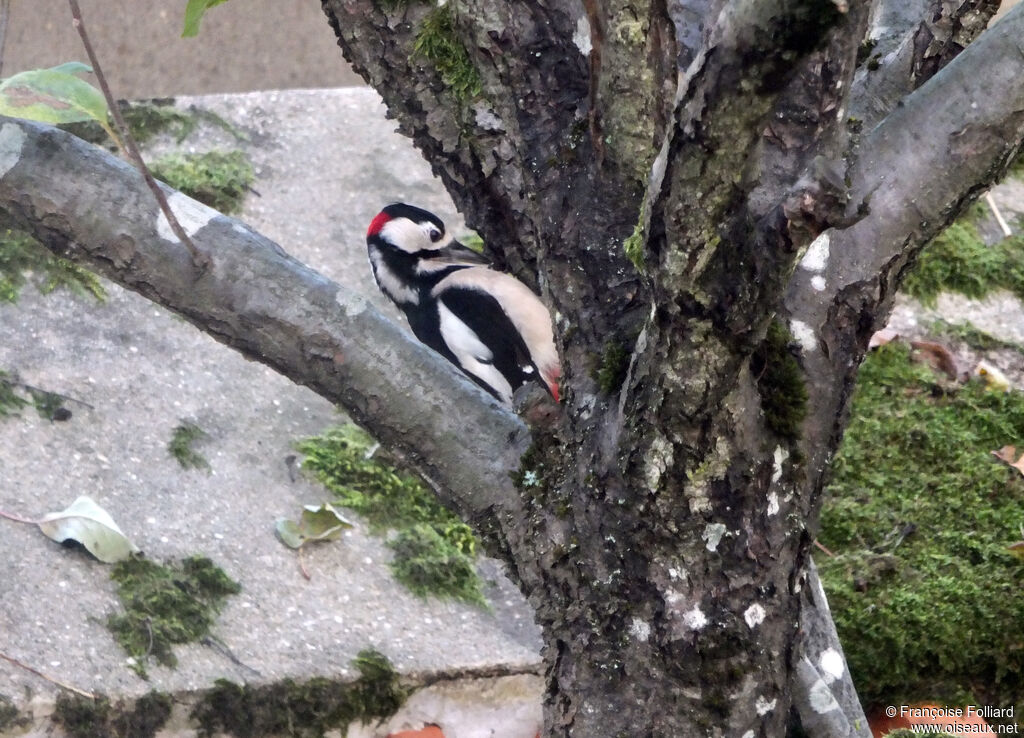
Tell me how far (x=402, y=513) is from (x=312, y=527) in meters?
0.29

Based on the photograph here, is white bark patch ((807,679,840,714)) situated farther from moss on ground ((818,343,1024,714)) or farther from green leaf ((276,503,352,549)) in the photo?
green leaf ((276,503,352,549))

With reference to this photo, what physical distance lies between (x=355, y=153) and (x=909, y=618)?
2.98 meters

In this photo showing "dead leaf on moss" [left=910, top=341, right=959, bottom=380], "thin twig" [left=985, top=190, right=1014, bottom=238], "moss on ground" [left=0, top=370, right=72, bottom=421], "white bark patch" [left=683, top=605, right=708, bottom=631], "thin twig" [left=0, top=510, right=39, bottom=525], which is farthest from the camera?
"thin twig" [left=985, top=190, right=1014, bottom=238]

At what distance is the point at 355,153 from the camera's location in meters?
4.68

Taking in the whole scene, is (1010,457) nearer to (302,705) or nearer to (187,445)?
(302,705)

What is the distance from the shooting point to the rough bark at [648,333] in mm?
1272

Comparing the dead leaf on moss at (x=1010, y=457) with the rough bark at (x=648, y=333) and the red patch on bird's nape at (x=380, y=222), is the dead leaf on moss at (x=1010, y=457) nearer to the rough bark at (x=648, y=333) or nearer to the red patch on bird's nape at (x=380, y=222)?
the rough bark at (x=648, y=333)

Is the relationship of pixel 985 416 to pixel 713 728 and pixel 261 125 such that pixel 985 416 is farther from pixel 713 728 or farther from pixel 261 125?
pixel 261 125

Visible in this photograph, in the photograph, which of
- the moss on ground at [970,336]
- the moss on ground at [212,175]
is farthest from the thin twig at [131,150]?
the moss on ground at [970,336]

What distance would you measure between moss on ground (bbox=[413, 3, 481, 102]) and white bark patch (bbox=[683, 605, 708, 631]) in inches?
35.4

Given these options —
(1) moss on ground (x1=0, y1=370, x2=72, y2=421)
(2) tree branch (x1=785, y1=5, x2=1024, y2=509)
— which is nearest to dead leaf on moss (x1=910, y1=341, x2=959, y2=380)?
(2) tree branch (x1=785, y1=5, x2=1024, y2=509)

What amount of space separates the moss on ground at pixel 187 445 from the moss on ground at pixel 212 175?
3.50ft

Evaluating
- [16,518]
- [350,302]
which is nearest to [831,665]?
[350,302]

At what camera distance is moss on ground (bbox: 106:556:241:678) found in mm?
2489
